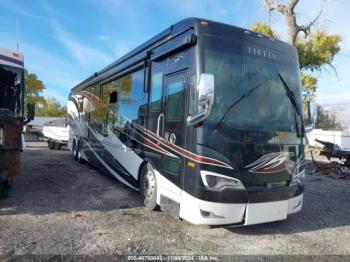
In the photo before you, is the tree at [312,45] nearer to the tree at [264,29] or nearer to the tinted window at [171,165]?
the tree at [264,29]

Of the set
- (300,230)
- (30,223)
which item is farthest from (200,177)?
(30,223)

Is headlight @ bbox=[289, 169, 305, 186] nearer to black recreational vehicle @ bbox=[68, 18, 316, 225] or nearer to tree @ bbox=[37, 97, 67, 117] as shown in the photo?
black recreational vehicle @ bbox=[68, 18, 316, 225]

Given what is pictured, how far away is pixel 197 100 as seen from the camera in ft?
15.4

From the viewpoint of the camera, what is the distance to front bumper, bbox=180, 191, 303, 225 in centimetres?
458

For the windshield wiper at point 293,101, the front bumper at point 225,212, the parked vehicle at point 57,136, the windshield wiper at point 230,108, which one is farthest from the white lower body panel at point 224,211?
the parked vehicle at point 57,136

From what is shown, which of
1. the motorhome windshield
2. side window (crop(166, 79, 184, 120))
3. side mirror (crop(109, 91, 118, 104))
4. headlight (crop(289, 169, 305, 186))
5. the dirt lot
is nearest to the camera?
the dirt lot

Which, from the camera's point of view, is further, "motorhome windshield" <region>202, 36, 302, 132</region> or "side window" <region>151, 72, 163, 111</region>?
"side window" <region>151, 72, 163, 111</region>

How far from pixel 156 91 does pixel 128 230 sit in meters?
2.48

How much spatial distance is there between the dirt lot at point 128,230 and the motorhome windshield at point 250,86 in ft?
5.63

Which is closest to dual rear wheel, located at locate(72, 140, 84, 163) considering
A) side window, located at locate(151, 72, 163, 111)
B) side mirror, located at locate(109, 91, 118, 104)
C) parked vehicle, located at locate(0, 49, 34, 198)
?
side mirror, located at locate(109, 91, 118, 104)

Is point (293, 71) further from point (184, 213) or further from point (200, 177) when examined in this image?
point (184, 213)

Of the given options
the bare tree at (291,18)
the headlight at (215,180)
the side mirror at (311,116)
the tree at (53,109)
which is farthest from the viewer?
the tree at (53,109)

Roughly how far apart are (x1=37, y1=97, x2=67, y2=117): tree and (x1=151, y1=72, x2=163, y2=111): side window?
66150mm

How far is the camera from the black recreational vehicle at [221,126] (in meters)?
4.60
